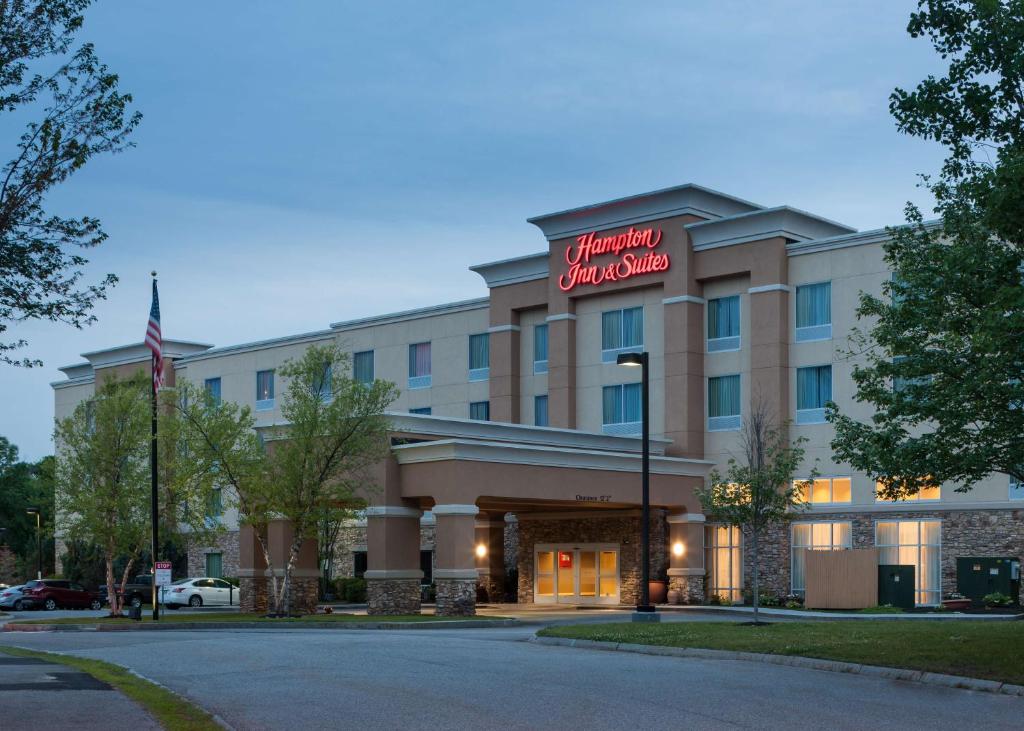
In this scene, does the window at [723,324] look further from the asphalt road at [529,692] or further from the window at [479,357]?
the asphalt road at [529,692]

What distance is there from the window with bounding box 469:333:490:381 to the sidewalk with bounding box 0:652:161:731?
39.2m

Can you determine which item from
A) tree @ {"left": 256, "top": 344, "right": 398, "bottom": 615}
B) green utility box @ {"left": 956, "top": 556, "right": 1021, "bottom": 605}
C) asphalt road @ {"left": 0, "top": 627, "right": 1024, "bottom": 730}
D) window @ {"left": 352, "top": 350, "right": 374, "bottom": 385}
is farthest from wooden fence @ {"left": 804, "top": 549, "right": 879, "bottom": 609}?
window @ {"left": 352, "top": 350, "right": 374, "bottom": 385}

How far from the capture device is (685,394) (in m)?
51.8

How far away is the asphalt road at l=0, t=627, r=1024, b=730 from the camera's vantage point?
15328 mm

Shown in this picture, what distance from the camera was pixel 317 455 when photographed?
41.2 meters

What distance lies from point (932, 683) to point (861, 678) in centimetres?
120

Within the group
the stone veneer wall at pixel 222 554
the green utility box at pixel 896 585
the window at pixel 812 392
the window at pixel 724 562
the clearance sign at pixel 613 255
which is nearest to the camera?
the green utility box at pixel 896 585

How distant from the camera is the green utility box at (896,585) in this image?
44.3 m

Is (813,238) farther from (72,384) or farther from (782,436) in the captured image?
(72,384)

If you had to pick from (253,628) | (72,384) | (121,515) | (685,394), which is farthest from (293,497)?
(72,384)

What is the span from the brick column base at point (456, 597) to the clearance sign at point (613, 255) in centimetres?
1710

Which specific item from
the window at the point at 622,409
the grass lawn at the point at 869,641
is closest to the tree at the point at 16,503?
the window at the point at 622,409

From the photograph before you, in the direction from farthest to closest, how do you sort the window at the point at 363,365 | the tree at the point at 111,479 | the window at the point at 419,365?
the window at the point at 363,365 → the window at the point at 419,365 → the tree at the point at 111,479

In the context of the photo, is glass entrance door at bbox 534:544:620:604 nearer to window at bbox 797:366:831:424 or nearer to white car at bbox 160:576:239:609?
window at bbox 797:366:831:424
